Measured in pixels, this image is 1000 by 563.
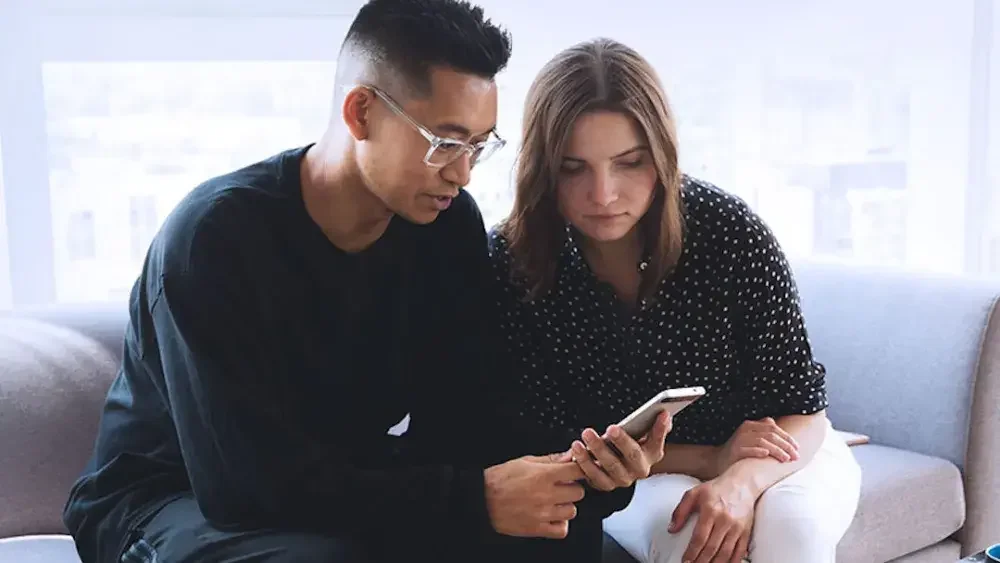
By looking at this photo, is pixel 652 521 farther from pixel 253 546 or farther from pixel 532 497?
pixel 253 546

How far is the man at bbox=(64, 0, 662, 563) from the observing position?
1.30 m

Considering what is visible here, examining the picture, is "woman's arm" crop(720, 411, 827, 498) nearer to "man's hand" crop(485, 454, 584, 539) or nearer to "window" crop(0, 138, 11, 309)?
"man's hand" crop(485, 454, 584, 539)

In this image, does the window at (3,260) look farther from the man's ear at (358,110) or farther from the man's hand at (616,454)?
the man's hand at (616,454)

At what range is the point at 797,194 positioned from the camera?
3109 millimetres

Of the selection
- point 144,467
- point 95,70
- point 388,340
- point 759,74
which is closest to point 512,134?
point 759,74

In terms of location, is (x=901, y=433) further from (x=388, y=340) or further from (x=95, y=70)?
(x=95, y=70)

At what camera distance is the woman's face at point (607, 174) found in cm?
154

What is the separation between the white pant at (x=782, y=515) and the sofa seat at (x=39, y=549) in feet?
2.56

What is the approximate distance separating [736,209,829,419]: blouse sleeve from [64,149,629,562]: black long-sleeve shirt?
0.30m

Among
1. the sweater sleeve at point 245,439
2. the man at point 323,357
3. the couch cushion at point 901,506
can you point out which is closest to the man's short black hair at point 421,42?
the man at point 323,357

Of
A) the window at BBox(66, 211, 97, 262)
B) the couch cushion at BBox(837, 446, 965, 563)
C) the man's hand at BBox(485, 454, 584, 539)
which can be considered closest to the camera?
the man's hand at BBox(485, 454, 584, 539)

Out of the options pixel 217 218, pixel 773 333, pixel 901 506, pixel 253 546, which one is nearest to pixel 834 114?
pixel 901 506

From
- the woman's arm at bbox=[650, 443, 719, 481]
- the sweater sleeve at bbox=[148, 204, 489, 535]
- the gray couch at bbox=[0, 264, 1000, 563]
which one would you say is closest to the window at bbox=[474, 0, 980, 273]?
the gray couch at bbox=[0, 264, 1000, 563]

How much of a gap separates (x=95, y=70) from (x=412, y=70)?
4.25ft
